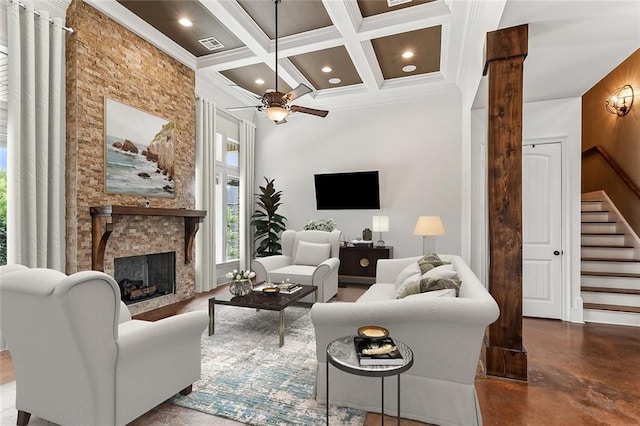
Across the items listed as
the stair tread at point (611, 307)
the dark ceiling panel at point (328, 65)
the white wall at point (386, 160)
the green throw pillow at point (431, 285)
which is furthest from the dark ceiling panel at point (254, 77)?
the stair tread at point (611, 307)

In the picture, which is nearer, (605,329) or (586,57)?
(586,57)

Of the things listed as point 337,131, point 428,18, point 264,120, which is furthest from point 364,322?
point 264,120

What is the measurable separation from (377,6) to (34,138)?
3753mm

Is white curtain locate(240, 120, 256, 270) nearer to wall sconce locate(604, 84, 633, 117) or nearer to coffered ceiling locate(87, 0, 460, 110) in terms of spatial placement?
coffered ceiling locate(87, 0, 460, 110)

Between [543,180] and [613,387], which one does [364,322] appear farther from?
[543,180]

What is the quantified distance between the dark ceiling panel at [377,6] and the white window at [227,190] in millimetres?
3210

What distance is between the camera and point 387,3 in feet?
11.8

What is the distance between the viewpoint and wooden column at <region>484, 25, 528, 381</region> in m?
2.47

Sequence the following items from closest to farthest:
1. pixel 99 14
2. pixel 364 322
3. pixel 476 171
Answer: pixel 364 322 < pixel 99 14 < pixel 476 171

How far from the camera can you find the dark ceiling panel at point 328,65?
15.1 feet

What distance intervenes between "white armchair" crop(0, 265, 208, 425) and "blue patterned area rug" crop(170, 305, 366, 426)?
0.45 metres

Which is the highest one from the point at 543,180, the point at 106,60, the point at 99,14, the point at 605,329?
the point at 99,14

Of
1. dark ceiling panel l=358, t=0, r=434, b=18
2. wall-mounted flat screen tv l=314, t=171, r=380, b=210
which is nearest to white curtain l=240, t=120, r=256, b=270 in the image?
wall-mounted flat screen tv l=314, t=171, r=380, b=210

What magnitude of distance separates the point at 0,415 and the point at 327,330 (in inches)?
80.1
